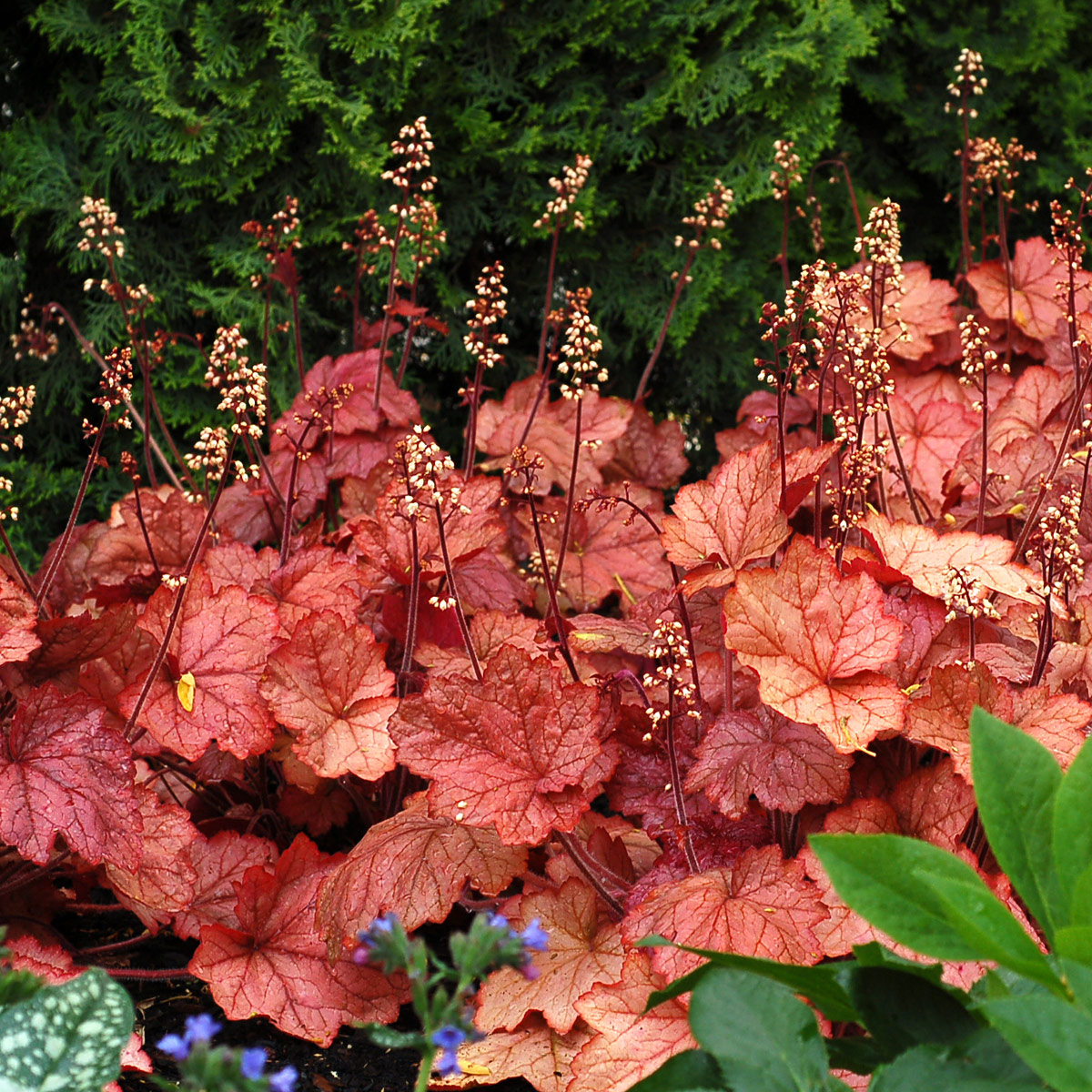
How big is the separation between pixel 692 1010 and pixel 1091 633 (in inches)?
47.6

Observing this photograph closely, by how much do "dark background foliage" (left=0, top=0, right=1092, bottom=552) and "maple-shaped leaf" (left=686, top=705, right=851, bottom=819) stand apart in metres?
1.66

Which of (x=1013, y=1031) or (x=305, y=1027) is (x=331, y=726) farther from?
(x=1013, y=1031)

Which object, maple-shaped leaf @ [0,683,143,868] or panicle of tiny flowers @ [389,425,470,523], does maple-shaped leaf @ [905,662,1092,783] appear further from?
maple-shaped leaf @ [0,683,143,868]

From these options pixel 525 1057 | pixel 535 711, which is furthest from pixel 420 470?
pixel 525 1057

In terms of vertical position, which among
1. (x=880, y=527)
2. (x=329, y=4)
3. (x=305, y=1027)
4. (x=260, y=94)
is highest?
(x=329, y=4)

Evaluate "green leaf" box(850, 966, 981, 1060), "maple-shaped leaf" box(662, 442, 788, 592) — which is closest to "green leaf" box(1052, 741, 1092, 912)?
"green leaf" box(850, 966, 981, 1060)

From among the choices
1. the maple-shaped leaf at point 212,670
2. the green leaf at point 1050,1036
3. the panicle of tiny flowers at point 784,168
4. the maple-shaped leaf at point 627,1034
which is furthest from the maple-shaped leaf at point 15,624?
the panicle of tiny flowers at point 784,168

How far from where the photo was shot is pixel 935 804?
1.67 m

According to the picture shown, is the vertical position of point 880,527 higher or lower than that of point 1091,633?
higher

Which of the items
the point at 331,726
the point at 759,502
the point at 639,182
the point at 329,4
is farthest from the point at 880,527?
the point at 329,4

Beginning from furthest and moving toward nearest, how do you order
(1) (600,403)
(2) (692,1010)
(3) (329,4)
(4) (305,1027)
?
(3) (329,4) → (1) (600,403) → (4) (305,1027) → (2) (692,1010)

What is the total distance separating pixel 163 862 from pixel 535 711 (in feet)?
1.98

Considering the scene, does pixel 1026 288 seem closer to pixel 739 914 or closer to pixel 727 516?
pixel 727 516

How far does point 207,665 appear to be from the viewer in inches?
74.0
